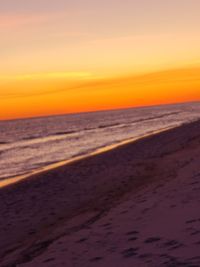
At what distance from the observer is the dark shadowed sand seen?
7.02m

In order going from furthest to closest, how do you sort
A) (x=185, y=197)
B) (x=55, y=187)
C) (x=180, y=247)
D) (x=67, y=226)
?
(x=55, y=187) < (x=67, y=226) < (x=185, y=197) < (x=180, y=247)

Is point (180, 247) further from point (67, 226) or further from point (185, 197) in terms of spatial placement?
point (67, 226)

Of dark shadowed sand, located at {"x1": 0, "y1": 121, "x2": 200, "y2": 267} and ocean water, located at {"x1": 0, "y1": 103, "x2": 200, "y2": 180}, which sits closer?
dark shadowed sand, located at {"x1": 0, "y1": 121, "x2": 200, "y2": 267}

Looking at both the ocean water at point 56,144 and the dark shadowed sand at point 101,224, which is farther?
the ocean water at point 56,144

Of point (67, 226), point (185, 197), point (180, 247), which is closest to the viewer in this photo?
point (180, 247)

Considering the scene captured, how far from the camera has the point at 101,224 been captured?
962cm

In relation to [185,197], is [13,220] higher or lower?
lower

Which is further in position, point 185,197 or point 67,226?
point 67,226

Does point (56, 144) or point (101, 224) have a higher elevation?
point (101, 224)

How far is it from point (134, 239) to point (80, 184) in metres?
11.7

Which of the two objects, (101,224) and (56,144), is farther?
(56,144)

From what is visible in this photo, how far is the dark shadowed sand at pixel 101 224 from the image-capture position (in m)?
7.02

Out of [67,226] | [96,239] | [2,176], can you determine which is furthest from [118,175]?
[96,239]

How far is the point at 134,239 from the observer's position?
7.73 m
